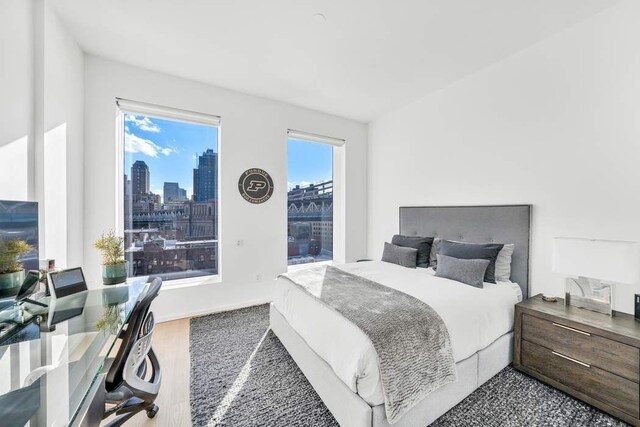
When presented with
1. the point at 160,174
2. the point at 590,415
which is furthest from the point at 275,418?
the point at 160,174

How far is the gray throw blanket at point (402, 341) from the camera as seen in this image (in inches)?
54.1

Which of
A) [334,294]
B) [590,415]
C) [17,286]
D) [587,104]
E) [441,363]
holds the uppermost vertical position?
[587,104]

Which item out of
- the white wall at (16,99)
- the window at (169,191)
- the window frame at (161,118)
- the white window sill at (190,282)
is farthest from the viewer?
the white window sill at (190,282)

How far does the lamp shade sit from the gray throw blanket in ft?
3.82

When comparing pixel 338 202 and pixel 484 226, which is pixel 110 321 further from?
pixel 338 202

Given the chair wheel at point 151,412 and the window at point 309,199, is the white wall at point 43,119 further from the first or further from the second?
the window at point 309,199

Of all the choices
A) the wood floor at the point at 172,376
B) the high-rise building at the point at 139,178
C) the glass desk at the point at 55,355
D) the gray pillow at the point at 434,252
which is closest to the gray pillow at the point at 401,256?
the gray pillow at the point at 434,252

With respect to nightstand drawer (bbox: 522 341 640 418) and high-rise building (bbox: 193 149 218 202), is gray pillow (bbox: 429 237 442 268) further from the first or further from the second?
high-rise building (bbox: 193 149 218 202)

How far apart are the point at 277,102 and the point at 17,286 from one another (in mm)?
3281

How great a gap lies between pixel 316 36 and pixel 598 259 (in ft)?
9.40

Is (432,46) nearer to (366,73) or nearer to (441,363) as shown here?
(366,73)

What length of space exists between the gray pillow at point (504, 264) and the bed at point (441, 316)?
0.07 m

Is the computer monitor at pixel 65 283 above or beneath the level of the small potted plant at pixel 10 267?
beneath

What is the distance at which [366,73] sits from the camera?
3.00m
